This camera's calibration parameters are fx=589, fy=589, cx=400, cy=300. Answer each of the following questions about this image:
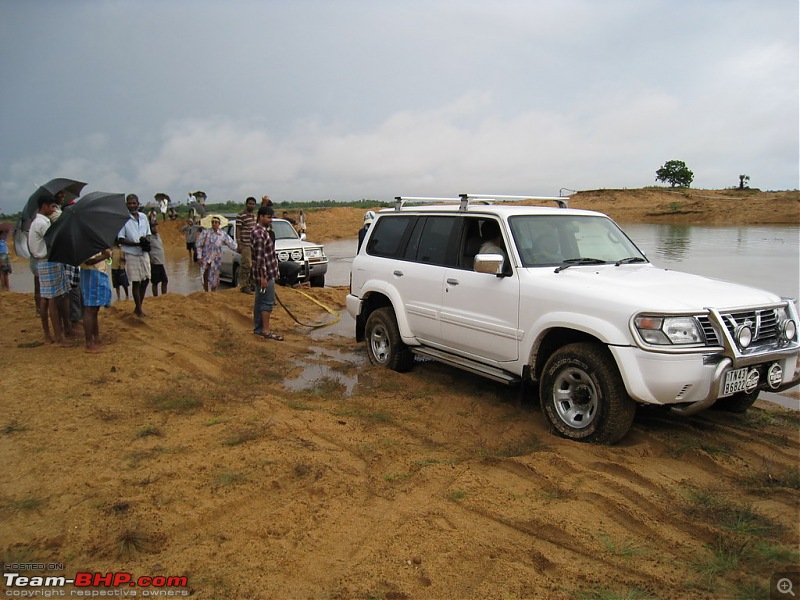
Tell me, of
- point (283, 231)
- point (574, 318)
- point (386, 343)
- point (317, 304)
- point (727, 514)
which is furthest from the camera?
point (283, 231)

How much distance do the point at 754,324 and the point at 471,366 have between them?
2400mm

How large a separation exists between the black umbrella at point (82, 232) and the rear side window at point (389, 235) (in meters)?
3.06

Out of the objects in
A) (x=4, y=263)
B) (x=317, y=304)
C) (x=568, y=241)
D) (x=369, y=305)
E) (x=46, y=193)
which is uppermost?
(x=46, y=193)

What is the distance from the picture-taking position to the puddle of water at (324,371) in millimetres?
6684

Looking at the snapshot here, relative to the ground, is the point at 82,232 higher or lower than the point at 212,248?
higher

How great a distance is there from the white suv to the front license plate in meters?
0.01

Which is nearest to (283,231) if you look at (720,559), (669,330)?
(669,330)

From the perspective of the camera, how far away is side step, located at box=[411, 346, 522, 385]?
530 centimetres

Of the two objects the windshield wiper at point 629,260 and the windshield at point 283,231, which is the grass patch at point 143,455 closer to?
the windshield wiper at point 629,260

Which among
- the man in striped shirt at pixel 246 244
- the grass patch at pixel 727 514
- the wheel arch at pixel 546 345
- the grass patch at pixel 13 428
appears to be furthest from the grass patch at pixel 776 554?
the man in striped shirt at pixel 246 244

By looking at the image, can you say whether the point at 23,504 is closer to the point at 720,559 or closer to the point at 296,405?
the point at 296,405

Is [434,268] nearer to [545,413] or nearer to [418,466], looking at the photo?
[545,413]

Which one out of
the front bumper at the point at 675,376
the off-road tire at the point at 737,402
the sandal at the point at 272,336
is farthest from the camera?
the sandal at the point at 272,336

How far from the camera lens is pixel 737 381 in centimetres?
423
